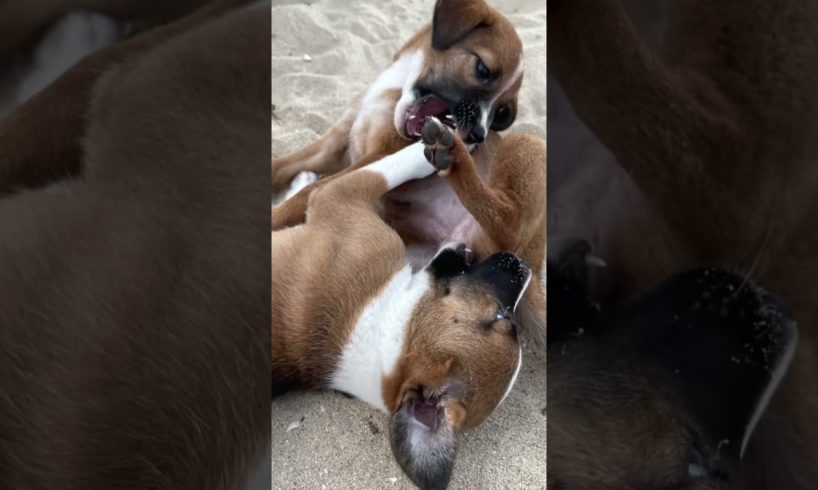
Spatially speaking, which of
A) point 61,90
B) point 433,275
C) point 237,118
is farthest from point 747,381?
point 61,90

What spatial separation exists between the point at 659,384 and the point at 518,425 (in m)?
0.18

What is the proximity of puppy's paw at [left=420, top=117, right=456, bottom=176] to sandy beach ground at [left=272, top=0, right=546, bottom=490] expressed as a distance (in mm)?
83

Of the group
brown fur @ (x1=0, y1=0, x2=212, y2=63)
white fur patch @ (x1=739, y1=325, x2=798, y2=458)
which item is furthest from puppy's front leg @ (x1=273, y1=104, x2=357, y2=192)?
white fur patch @ (x1=739, y1=325, x2=798, y2=458)

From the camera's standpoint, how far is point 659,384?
1.93 feet

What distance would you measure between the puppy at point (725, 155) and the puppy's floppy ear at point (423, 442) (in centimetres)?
24

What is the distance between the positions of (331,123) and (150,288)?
1.26 ft

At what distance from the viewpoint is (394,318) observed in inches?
31.0

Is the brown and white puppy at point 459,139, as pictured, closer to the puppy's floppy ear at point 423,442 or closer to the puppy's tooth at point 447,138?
the puppy's tooth at point 447,138

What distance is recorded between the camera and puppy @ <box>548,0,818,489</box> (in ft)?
1.81

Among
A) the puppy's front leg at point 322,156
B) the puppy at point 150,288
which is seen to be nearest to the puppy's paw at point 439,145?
the puppy's front leg at point 322,156

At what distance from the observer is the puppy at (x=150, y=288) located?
0.51 meters

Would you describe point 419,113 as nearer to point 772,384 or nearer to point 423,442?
point 423,442

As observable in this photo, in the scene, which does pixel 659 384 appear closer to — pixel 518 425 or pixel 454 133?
pixel 518 425

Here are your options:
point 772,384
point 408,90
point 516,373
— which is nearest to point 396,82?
point 408,90
